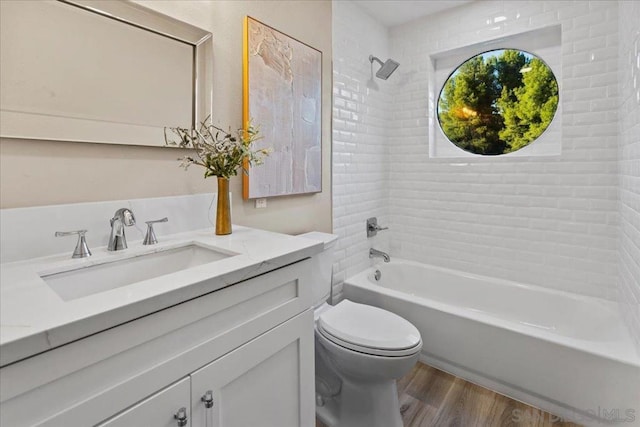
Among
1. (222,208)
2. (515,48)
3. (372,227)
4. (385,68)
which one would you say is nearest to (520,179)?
(515,48)

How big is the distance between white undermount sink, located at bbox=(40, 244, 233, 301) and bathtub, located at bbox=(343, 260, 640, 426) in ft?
4.43

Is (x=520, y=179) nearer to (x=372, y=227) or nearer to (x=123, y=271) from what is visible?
(x=372, y=227)

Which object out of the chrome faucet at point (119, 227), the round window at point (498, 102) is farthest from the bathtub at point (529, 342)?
the chrome faucet at point (119, 227)

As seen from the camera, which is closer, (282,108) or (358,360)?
(358,360)

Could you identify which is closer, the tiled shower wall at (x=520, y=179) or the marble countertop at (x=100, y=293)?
the marble countertop at (x=100, y=293)

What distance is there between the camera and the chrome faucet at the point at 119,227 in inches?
42.8

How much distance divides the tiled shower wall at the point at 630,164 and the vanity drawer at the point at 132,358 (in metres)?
1.72

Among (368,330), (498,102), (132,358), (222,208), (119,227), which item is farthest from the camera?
(498,102)

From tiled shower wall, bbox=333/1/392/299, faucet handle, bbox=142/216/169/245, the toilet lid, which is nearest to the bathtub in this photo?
tiled shower wall, bbox=333/1/392/299

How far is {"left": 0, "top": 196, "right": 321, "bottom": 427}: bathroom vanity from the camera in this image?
56 centimetres

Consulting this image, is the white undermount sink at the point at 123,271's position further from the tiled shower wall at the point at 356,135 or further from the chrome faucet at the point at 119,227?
the tiled shower wall at the point at 356,135

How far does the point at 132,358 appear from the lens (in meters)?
0.68

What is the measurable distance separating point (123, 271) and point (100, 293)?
1.24 ft

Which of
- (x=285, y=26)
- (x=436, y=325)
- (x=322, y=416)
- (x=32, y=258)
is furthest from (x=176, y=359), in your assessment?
(x=285, y=26)
